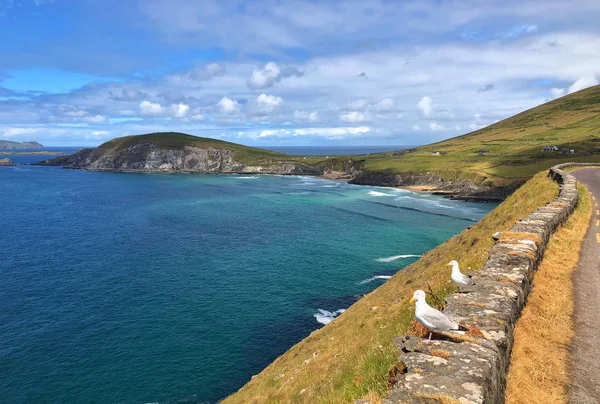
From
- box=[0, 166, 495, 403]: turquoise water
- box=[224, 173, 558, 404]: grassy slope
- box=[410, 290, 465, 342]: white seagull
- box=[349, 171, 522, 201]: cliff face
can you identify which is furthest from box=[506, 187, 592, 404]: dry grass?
box=[349, 171, 522, 201]: cliff face

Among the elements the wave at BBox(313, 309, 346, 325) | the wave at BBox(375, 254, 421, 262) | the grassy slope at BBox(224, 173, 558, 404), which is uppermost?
the grassy slope at BBox(224, 173, 558, 404)

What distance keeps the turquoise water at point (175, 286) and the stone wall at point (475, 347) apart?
Answer: 97.1ft

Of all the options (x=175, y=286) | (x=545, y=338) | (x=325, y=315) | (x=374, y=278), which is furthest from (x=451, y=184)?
(x=545, y=338)

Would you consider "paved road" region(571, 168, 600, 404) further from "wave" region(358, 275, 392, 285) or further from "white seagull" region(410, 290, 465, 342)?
"wave" region(358, 275, 392, 285)

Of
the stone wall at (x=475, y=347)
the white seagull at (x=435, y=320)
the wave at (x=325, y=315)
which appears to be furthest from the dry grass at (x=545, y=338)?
the wave at (x=325, y=315)

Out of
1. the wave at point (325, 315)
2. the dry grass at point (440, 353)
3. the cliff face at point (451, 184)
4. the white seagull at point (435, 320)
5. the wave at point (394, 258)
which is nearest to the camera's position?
the dry grass at point (440, 353)

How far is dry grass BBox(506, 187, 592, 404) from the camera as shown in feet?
31.4

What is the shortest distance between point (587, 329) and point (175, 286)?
182 feet

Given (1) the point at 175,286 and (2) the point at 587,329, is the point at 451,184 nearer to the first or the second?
(1) the point at 175,286

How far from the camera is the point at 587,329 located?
1227 centimetres

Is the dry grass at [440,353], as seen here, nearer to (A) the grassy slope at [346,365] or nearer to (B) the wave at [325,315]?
(A) the grassy slope at [346,365]

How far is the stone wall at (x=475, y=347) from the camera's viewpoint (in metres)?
7.62

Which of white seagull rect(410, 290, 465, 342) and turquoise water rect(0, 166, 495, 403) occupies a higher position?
white seagull rect(410, 290, 465, 342)

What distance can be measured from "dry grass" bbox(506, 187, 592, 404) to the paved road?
0.24 metres
